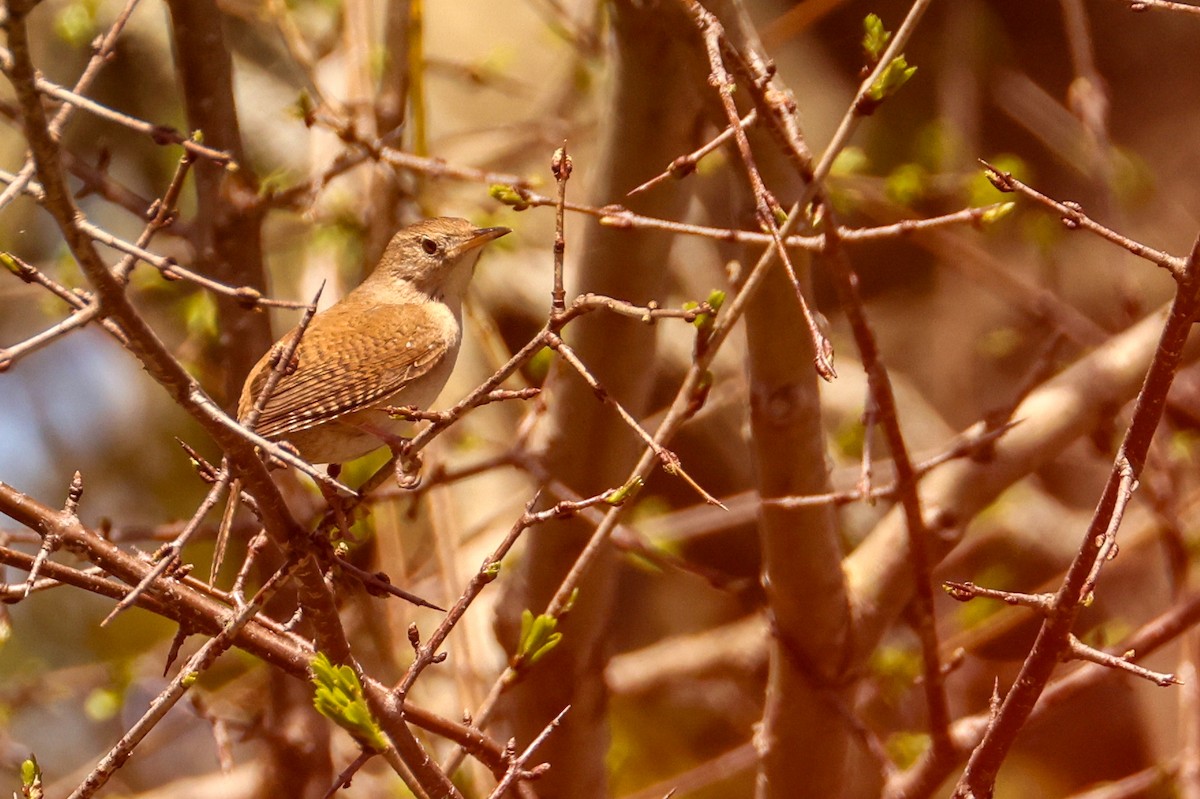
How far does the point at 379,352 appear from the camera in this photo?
2.75 metres

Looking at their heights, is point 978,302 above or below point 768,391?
above

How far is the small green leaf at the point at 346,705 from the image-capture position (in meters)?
1.34

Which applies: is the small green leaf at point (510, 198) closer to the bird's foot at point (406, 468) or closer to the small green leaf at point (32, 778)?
the bird's foot at point (406, 468)

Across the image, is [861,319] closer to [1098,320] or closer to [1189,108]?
[1098,320]

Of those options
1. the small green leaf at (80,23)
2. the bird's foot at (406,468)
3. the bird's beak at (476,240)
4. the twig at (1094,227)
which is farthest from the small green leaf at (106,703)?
the twig at (1094,227)

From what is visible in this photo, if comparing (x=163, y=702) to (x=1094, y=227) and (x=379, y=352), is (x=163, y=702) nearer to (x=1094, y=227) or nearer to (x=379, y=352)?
(x=1094, y=227)

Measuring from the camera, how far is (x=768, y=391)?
88.1 inches

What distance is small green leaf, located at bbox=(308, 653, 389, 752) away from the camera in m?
1.34

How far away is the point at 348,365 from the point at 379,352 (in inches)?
3.4

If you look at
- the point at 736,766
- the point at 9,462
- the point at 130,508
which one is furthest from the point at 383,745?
the point at 130,508

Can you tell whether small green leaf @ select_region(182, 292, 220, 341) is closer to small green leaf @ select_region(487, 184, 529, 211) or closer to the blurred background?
the blurred background

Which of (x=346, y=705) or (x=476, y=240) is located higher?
(x=476, y=240)

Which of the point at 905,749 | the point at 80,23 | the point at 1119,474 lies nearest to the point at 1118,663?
the point at 1119,474

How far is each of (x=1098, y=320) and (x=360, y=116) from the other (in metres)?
4.12
